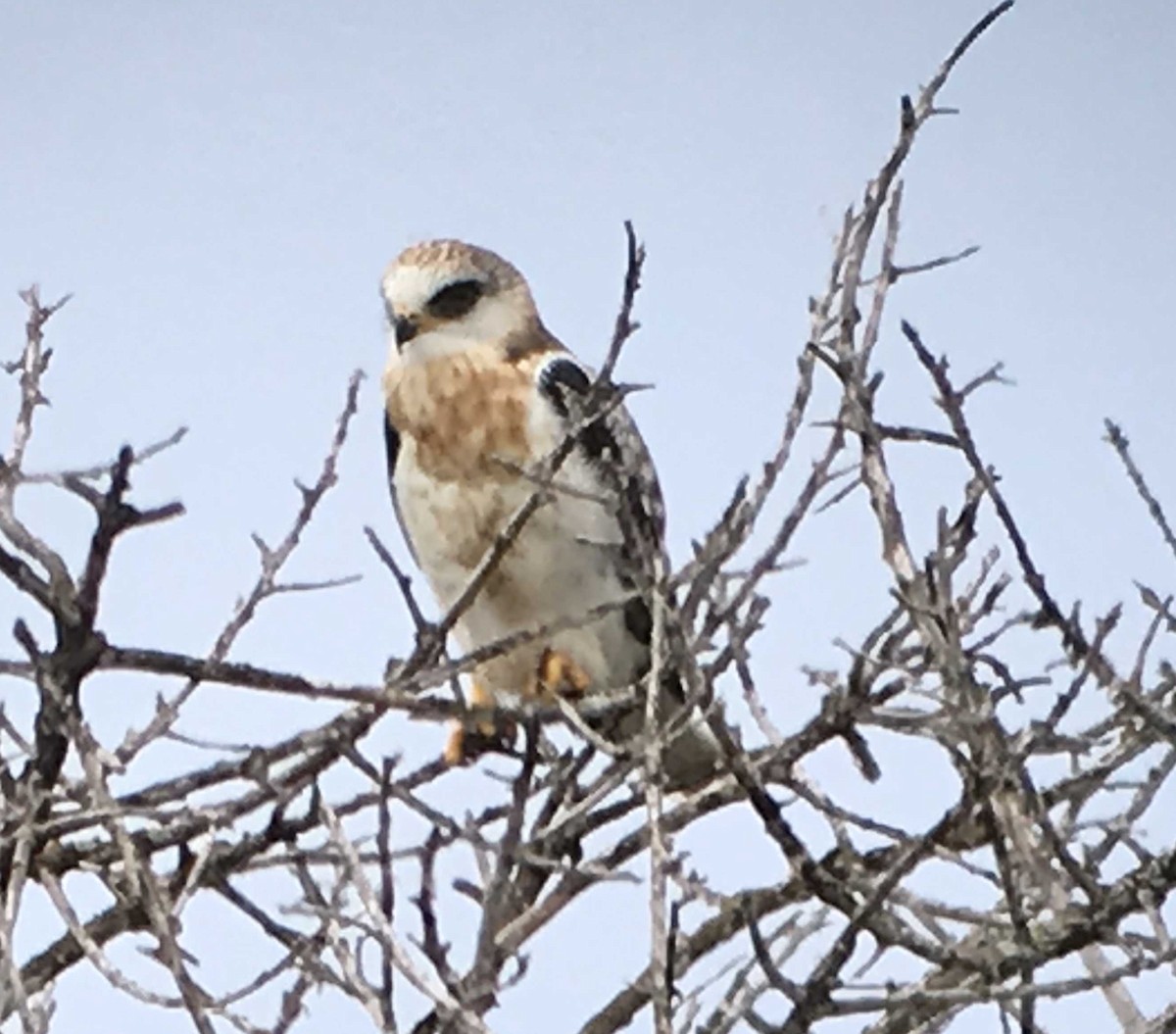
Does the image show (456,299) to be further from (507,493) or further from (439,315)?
(507,493)

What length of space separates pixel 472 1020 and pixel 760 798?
0.50 m

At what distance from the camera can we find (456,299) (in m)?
4.91

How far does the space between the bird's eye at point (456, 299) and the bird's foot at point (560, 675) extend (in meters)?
0.83

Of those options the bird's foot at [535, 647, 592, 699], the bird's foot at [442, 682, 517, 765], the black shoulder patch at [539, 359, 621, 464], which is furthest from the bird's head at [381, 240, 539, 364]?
the bird's foot at [442, 682, 517, 765]

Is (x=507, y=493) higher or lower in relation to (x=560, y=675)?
higher

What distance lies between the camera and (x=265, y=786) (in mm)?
2594

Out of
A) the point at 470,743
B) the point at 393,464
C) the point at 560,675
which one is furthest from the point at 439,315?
the point at 470,743

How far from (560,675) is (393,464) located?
61 centimetres

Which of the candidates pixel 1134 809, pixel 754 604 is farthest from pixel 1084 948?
pixel 754 604

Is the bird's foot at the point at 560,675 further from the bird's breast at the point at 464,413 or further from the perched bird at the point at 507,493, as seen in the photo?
the bird's breast at the point at 464,413

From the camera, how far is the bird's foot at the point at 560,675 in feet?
15.0

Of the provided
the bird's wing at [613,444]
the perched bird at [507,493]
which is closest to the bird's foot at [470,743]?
the perched bird at [507,493]

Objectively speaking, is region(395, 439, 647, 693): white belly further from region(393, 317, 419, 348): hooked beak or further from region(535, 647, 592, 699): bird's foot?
region(393, 317, 419, 348): hooked beak

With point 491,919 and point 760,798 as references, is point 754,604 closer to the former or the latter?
point 760,798
